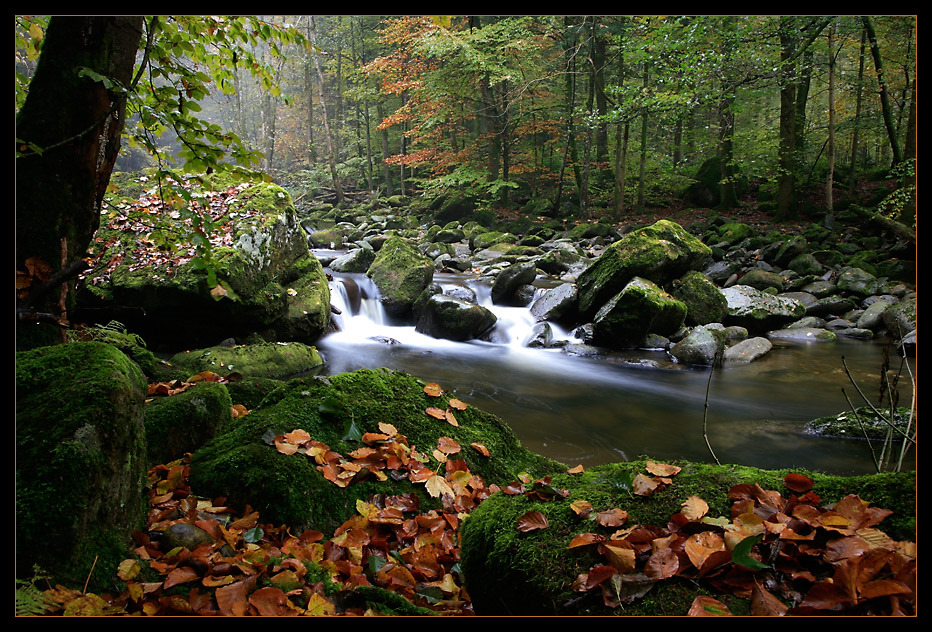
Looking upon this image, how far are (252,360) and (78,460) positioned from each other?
532 cm

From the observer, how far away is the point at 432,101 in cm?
2042

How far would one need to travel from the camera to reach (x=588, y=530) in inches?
64.8

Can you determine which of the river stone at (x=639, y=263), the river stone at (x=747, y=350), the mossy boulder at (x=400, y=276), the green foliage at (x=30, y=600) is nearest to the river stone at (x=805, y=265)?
the river stone at (x=639, y=263)

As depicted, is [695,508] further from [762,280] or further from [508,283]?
[762,280]

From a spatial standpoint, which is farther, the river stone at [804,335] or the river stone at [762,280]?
the river stone at [762,280]

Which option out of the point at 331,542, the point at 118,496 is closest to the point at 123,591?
the point at 118,496

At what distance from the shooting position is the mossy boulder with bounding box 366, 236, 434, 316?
11.0 metres

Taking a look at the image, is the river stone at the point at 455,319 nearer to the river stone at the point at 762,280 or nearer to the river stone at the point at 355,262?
the river stone at the point at 355,262

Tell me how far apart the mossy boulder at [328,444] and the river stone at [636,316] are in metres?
6.44

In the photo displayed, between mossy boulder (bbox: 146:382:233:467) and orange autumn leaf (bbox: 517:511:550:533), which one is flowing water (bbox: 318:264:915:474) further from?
orange autumn leaf (bbox: 517:511:550:533)

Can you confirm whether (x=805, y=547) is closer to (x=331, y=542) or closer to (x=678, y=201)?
(x=331, y=542)

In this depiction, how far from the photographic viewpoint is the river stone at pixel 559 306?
10672 millimetres

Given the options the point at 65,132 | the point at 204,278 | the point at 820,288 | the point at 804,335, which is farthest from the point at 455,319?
the point at 820,288

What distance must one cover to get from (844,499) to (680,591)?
645 millimetres
